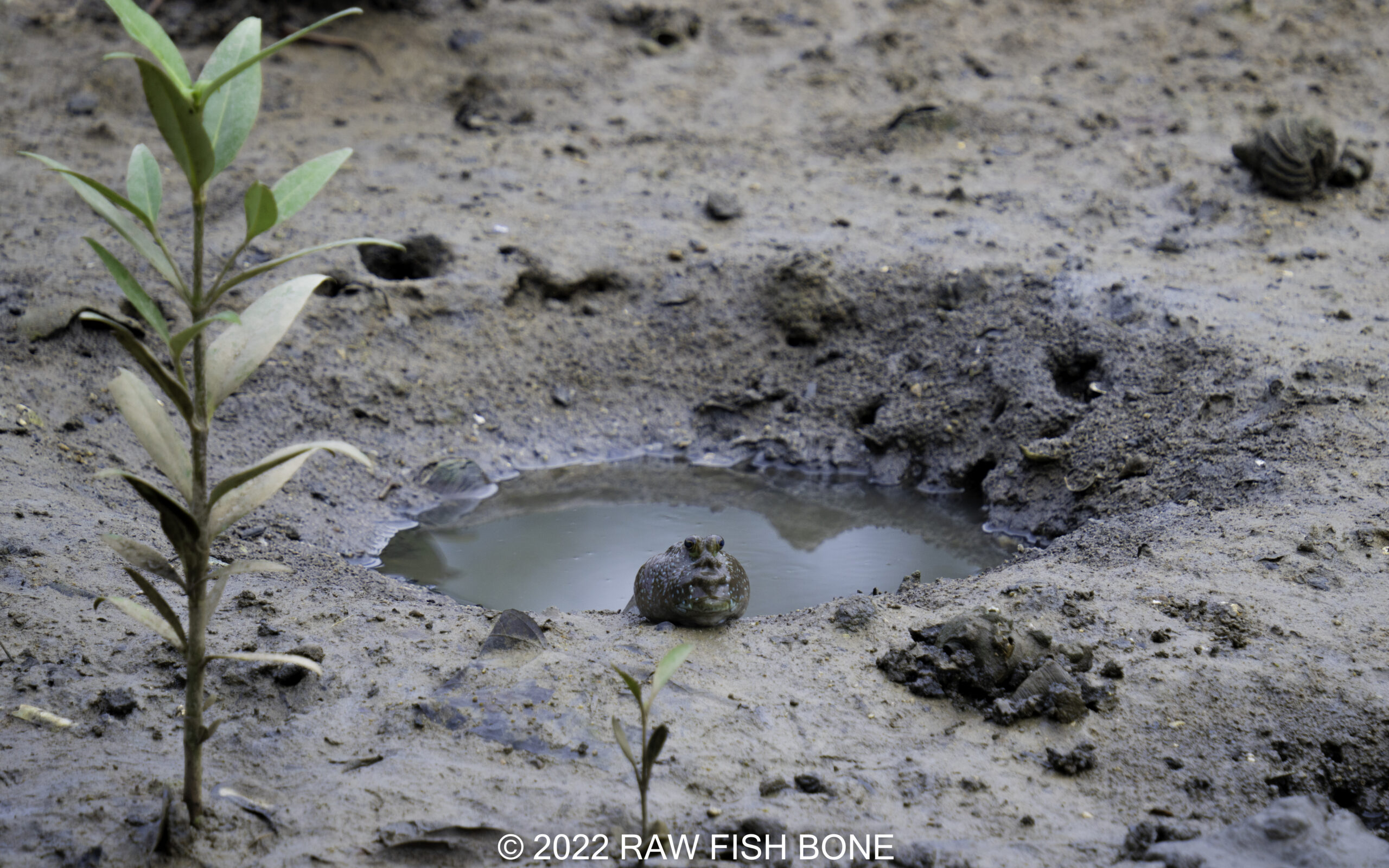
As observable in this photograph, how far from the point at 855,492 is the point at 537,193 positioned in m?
2.80

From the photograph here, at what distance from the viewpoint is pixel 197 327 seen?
4.96 ft

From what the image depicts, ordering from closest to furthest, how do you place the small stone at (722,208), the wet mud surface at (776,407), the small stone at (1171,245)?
the wet mud surface at (776,407) → the small stone at (1171,245) → the small stone at (722,208)

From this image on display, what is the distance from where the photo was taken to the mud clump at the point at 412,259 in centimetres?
538

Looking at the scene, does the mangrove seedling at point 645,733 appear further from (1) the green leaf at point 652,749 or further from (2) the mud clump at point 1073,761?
(2) the mud clump at point 1073,761

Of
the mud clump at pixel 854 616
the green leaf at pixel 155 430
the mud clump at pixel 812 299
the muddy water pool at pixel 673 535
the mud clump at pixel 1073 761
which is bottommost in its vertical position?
the mud clump at pixel 1073 761

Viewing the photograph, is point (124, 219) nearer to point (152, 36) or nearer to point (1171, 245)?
point (152, 36)

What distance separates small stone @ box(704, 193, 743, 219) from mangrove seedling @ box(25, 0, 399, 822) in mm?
4295

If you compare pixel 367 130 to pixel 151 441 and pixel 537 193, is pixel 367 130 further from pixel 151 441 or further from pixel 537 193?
pixel 151 441

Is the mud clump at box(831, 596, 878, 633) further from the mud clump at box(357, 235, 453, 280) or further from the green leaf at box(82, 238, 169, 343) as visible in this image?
the mud clump at box(357, 235, 453, 280)

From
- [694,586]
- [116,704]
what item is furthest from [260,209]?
[694,586]

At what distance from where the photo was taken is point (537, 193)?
6.02 metres

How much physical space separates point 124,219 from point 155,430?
0.35 m

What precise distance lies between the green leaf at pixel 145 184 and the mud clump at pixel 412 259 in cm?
367

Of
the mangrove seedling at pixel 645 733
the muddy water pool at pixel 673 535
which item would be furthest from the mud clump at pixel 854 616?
the mangrove seedling at pixel 645 733
